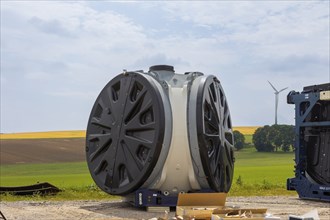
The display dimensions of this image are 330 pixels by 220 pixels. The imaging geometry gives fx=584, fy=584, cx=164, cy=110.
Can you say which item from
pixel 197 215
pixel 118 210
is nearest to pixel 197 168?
pixel 118 210

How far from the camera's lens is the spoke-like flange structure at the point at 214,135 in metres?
12.4

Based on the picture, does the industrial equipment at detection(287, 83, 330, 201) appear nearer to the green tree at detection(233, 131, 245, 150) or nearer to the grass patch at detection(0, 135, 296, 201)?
the grass patch at detection(0, 135, 296, 201)

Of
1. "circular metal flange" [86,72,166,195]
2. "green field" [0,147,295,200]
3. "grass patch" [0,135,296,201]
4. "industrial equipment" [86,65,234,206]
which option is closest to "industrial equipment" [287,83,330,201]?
"grass patch" [0,135,296,201]

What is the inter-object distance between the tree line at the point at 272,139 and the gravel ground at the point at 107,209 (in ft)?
138

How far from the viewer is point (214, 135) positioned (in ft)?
41.9

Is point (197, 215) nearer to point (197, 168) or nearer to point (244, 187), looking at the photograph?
point (197, 168)

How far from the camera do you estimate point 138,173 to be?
12.4m

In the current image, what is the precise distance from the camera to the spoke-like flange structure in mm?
12352

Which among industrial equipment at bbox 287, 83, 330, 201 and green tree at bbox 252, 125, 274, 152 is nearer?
industrial equipment at bbox 287, 83, 330, 201

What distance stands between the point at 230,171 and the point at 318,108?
4.04 metres

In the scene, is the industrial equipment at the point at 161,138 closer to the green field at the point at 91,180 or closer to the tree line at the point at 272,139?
the green field at the point at 91,180

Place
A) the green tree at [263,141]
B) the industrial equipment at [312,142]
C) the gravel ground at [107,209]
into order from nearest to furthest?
the gravel ground at [107,209], the industrial equipment at [312,142], the green tree at [263,141]

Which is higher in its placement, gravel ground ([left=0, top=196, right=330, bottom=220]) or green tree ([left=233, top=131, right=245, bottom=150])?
green tree ([left=233, top=131, right=245, bottom=150])

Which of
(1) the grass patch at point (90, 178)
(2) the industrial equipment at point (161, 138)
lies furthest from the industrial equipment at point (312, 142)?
(2) the industrial equipment at point (161, 138)
